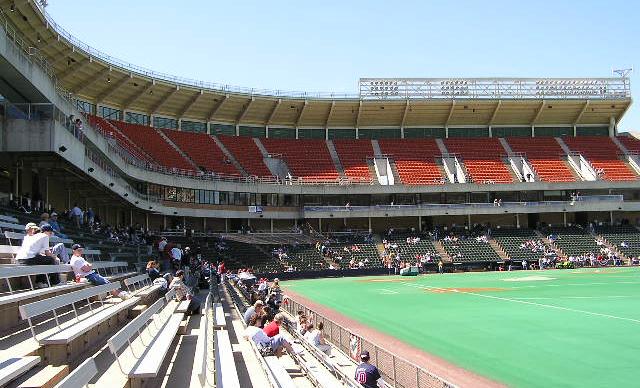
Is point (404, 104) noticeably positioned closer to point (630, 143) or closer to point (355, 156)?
point (355, 156)

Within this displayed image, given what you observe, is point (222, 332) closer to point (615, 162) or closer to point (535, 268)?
point (535, 268)

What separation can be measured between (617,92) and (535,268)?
31.5m

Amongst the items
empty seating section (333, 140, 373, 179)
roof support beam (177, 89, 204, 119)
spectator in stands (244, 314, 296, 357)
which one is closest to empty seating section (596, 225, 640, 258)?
empty seating section (333, 140, 373, 179)

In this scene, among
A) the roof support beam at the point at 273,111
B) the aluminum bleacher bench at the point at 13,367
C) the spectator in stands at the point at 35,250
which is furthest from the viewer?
the roof support beam at the point at 273,111

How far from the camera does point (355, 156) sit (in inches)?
2781

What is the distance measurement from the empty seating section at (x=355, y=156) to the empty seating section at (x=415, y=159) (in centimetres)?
204

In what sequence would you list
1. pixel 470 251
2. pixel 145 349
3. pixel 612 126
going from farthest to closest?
1. pixel 612 126
2. pixel 470 251
3. pixel 145 349

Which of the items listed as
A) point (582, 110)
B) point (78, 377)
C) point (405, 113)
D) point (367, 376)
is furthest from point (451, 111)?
point (78, 377)

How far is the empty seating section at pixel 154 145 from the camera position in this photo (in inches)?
2226

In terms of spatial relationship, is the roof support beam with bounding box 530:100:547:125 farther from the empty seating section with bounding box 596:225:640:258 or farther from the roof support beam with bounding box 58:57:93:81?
the roof support beam with bounding box 58:57:93:81

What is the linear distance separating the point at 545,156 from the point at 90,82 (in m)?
50.8

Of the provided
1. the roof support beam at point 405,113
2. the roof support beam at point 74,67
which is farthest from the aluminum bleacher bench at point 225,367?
the roof support beam at point 405,113

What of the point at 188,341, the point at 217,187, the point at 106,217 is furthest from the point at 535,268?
the point at 188,341

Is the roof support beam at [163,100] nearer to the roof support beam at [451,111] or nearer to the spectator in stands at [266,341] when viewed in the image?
the roof support beam at [451,111]
